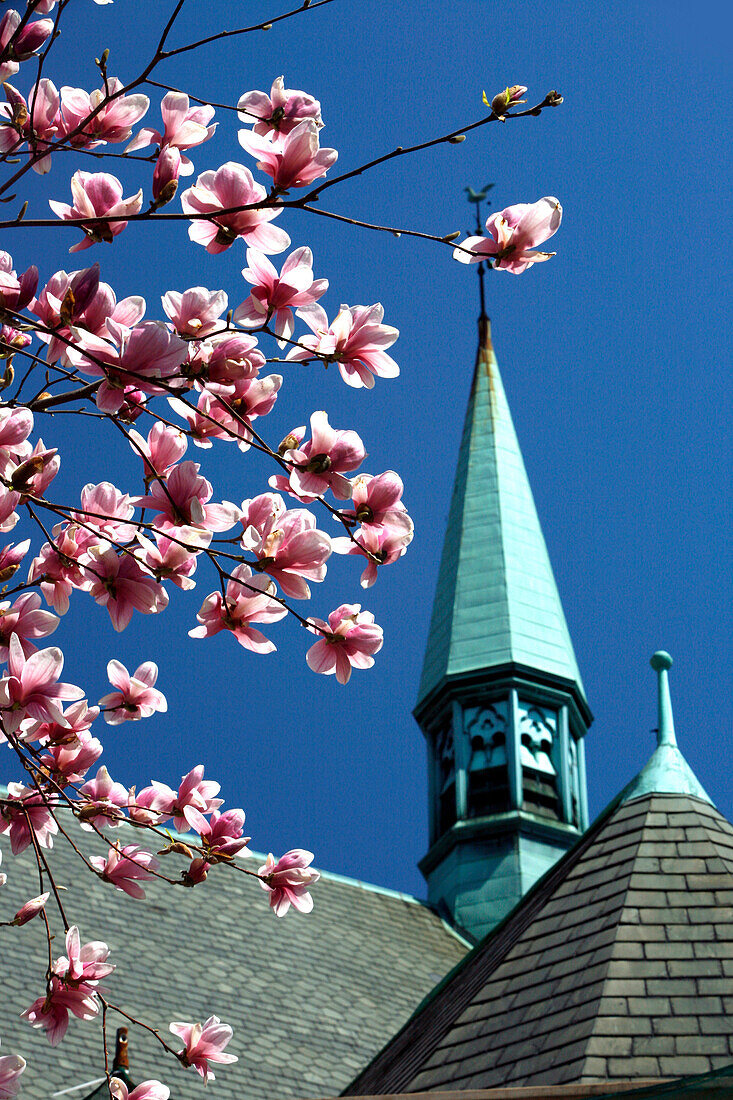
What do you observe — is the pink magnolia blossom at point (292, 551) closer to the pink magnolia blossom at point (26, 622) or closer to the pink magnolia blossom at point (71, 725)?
the pink magnolia blossom at point (26, 622)

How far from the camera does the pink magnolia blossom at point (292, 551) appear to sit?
11.7ft

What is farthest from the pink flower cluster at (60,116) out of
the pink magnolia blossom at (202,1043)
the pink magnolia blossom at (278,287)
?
the pink magnolia blossom at (202,1043)

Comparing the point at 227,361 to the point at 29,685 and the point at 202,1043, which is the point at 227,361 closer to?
the point at 29,685

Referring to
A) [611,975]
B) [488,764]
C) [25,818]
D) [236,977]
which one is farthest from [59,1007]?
[488,764]

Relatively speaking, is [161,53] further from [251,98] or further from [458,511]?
[458,511]

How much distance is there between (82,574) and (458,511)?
75.3 ft

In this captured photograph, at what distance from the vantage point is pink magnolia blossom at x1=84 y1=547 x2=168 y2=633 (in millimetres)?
3744

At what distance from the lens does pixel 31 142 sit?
12.1 ft

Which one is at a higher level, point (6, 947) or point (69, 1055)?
point (6, 947)

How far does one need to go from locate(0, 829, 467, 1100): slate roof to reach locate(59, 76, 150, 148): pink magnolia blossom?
10.3 m

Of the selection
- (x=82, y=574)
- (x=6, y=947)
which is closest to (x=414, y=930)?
(x=6, y=947)

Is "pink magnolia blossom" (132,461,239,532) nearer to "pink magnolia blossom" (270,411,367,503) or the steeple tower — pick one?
"pink magnolia blossom" (270,411,367,503)

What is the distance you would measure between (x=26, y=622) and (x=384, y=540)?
928 mm

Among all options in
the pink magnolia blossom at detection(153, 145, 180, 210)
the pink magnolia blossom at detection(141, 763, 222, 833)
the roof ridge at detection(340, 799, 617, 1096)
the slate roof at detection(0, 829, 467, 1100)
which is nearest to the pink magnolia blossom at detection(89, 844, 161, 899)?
the pink magnolia blossom at detection(141, 763, 222, 833)
